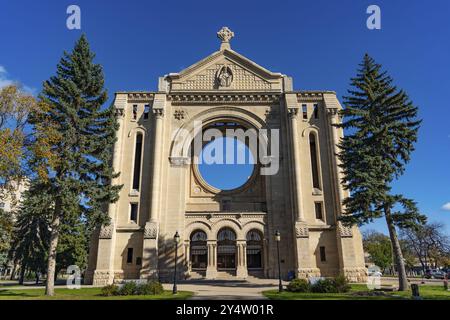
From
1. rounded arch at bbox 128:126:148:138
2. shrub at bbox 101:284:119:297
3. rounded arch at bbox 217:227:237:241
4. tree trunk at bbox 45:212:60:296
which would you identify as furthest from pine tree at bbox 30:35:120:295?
rounded arch at bbox 217:227:237:241

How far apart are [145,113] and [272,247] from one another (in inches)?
746

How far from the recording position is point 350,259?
26219mm

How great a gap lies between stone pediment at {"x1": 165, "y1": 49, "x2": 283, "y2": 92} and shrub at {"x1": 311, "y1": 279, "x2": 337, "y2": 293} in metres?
21.0

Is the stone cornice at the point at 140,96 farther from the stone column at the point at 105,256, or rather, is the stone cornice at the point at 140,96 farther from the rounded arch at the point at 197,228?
the rounded arch at the point at 197,228

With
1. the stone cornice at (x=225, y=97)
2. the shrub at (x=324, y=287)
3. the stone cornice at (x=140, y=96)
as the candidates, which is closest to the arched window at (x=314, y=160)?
the stone cornice at (x=225, y=97)

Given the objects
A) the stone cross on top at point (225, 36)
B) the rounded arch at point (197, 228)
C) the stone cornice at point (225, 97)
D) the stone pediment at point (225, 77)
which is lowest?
the rounded arch at point (197, 228)

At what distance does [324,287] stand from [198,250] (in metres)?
15.0

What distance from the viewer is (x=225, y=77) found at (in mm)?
33281

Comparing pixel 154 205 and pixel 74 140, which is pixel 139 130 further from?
pixel 74 140

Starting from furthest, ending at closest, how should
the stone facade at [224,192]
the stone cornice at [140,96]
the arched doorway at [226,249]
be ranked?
the stone cornice at [140,96] → the arched doorway at [226,249] → the stone facade at [224,192]

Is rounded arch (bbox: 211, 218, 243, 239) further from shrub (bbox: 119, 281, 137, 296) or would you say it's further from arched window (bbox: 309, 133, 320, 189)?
shrub (bbox: 119, 281, 137, 296)

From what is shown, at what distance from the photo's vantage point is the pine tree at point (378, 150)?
18859 millimetres

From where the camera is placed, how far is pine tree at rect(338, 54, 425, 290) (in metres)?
18.9

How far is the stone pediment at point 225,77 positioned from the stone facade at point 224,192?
0.37 feet
